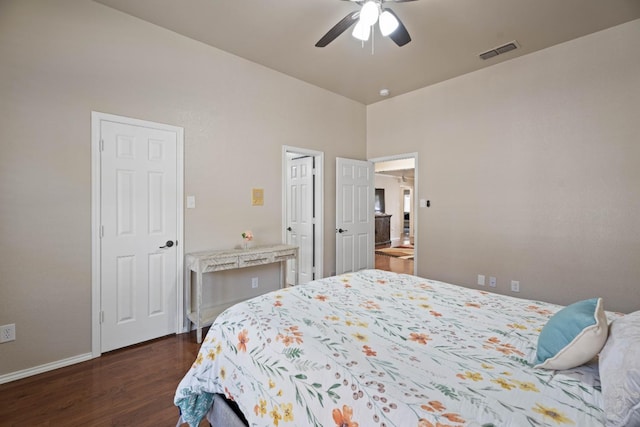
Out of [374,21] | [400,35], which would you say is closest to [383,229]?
[400,35]

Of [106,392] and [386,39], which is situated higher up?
[386,39]

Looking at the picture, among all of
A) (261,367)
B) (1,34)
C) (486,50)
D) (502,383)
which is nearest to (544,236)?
(486,50)

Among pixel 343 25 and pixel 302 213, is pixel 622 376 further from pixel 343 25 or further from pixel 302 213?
pixel 302 213

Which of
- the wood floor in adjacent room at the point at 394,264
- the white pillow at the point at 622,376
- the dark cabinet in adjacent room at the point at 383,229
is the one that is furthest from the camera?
the dark cabinet in adjacent room at the point at 383,229

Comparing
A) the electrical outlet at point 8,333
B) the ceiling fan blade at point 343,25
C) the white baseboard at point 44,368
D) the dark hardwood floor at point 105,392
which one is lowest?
the dark hardwood floor at point 105,392

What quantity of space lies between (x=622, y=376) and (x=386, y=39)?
10.1ft

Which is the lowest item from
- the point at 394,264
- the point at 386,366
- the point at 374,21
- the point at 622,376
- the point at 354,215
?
the point at 394,264

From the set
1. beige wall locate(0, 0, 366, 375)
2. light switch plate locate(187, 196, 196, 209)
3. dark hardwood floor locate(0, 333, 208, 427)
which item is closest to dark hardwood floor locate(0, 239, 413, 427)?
dark hardwood floor locate(0, 333, 208, 427)

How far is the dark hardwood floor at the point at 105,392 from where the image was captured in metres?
1.78

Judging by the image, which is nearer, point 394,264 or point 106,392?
point 106,392

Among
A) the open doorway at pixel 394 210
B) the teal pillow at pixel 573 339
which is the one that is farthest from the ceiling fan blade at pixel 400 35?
the open doorway at pixel 394 210

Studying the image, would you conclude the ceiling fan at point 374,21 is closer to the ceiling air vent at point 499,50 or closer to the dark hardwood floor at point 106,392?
the ceiling air vent at point 499,50

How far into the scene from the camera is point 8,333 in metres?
2.16

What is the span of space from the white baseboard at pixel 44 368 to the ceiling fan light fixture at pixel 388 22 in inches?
139
